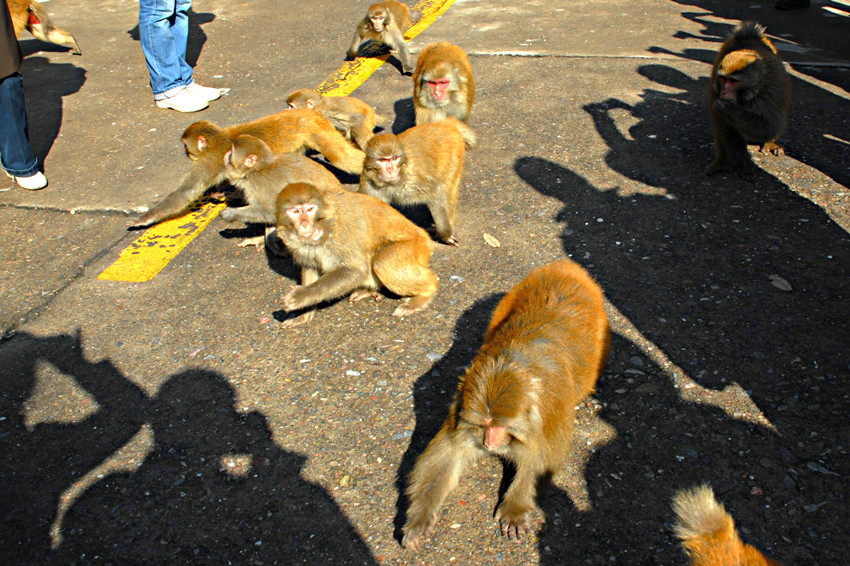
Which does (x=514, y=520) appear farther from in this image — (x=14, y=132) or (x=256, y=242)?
(x=14, y=132)

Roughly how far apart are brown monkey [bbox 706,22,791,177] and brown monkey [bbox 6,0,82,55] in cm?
821

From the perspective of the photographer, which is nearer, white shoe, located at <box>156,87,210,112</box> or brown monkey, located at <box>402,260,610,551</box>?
brown monkey, located at <box>402,260,610,551</box>

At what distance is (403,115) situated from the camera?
709 cm

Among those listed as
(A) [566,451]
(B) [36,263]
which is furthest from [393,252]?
(B) [36,263]

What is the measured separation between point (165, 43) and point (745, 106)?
582 cm

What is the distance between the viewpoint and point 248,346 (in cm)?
419

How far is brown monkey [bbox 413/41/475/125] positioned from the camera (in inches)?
244

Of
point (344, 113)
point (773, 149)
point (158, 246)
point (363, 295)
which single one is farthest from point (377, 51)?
point (363, 295)

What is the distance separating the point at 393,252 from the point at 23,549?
2569 millimetres

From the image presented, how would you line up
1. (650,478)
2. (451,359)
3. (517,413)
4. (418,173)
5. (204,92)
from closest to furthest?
1. (517,413)
2. (650,478)
3. (451,359)
4. (418,173)
5. (204,92)

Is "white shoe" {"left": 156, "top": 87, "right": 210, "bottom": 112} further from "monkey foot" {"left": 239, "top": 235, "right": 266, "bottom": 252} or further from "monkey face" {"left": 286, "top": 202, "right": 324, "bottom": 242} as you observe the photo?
"monkey face" {"left": 286, "top": 202, "right": 324, "bottom": 242}

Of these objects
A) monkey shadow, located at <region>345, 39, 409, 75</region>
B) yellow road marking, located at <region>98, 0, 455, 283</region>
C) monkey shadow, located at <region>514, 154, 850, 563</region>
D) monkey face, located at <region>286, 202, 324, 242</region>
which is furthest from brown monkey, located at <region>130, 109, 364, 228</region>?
monkey shadow, located at <region>345, 39, 409, 75</region>

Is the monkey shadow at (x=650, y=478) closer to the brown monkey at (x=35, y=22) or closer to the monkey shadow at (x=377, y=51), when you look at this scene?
the monkey shadow at (x=377, y=51)

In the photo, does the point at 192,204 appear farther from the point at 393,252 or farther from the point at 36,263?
the point at 393,252
